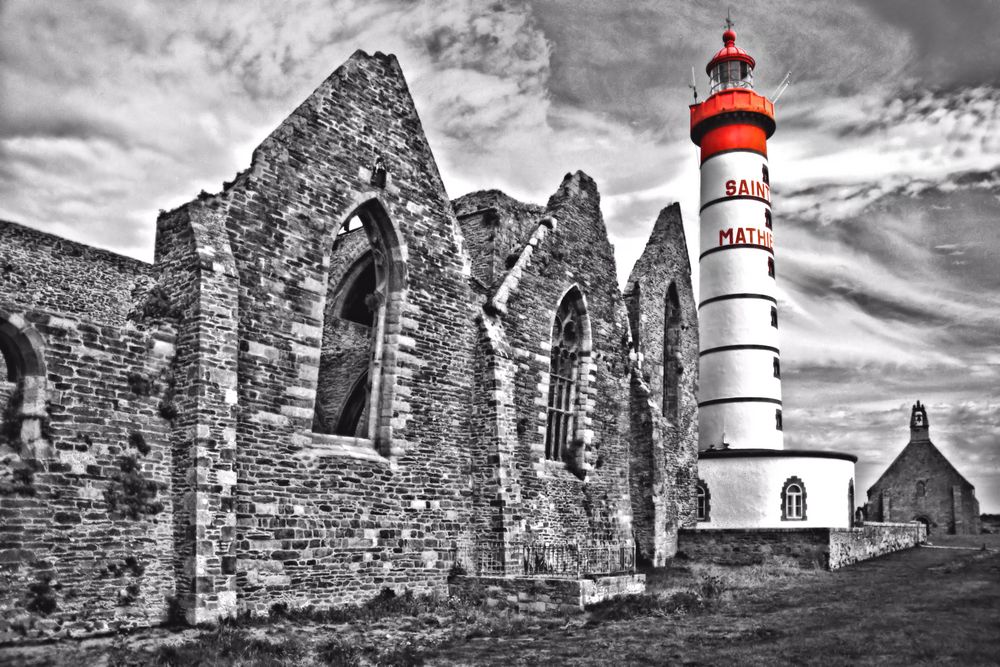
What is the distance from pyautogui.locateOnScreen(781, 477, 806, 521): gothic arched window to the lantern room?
15.4 meters

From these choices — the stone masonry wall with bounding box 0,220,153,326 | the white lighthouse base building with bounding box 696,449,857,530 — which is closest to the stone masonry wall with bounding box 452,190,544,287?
the stone masonry wall with bounding box 0,220,153,326

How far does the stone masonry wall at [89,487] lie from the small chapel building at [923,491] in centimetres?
5053

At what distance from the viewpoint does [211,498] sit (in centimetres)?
1065

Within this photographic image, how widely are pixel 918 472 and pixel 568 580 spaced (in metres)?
46.2

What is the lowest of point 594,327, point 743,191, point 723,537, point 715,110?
point 723,537

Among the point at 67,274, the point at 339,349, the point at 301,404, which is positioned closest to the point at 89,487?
the point at 301,404

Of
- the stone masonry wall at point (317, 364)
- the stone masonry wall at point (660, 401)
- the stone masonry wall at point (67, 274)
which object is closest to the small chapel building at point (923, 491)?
the stone masonry wall at point (660, 401)

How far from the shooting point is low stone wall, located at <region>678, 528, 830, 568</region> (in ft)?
74.1

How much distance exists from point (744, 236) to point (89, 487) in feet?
79.3

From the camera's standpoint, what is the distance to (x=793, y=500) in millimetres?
26250

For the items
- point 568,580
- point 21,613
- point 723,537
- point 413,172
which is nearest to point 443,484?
point 568,580

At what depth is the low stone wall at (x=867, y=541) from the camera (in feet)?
75.5

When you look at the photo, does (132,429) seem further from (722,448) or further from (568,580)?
(722,448)

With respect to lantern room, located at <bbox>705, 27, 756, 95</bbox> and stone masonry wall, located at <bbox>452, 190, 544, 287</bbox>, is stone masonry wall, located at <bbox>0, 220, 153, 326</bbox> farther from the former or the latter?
lantern room, located at <bbox>705, 27, 756, 95</bbox>
